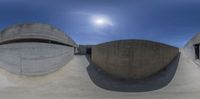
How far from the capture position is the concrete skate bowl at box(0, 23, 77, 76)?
100 feet

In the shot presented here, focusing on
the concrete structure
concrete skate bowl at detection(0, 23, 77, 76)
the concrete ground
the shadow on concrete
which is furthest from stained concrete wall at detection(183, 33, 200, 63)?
concrete skate bowl at detection(0, 23, 77, 76)

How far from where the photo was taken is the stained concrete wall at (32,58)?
1194 inches

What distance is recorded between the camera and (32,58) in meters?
31.3

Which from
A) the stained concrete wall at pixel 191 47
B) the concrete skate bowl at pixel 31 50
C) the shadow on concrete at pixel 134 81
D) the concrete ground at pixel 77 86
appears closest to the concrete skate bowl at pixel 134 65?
the shadow on concrete at pixel 134 81

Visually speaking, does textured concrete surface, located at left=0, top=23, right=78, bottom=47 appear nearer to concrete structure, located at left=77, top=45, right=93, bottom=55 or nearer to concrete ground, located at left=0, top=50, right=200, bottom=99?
concrete structure, located at left=77, top=45, right=93, bottom=55

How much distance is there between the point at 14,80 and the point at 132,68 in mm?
12635

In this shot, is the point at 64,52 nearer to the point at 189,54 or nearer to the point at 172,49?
the point at 172,49

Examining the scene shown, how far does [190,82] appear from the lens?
25.3 m

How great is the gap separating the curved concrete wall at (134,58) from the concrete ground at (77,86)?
8.05 ft

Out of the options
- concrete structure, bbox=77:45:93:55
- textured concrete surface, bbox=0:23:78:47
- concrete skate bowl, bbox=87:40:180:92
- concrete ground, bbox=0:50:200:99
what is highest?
textured concrete surface, bbox=0:23:78:47

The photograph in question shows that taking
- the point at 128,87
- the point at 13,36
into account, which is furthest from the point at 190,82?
the point at 13,36

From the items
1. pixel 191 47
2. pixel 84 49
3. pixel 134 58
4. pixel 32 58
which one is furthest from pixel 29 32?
pixel 191 47

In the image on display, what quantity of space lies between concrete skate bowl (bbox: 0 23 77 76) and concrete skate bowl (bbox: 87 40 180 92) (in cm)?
511

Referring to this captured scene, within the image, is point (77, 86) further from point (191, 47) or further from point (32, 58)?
point (191, 47)
